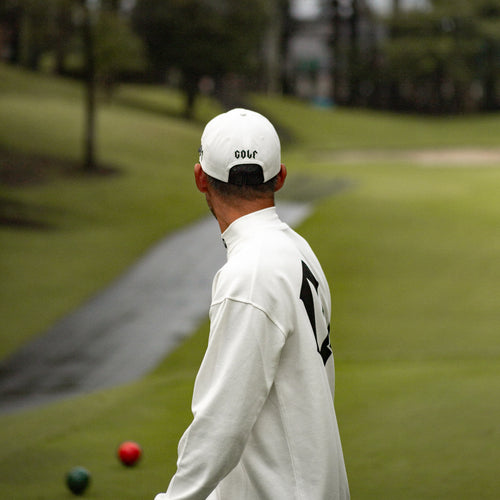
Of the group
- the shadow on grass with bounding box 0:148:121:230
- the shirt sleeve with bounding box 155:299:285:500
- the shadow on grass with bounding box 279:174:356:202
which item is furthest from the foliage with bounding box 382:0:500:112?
the shirt sleeve with bounding box 155:299:285:500

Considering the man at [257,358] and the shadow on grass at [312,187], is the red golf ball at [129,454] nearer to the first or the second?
the man at [257,358]

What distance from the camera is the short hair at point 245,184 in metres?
1.86

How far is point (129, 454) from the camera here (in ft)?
14.2

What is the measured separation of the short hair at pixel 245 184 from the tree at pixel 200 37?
1683 cm

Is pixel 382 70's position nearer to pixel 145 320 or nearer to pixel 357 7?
pixel 357 7

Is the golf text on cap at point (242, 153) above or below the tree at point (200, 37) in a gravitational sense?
below

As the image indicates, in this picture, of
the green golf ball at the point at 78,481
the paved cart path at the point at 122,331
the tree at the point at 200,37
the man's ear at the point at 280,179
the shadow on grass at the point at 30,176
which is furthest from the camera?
the tree at the point at 200,37

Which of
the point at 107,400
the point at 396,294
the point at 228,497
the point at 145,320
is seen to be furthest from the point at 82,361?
the point at 228,497

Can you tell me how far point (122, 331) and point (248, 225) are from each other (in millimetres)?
8753

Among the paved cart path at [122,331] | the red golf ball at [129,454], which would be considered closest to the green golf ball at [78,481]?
the red golf ball at [129,454]

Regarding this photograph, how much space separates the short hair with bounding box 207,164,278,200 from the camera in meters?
1.86

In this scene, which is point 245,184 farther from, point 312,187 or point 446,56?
point 446,56

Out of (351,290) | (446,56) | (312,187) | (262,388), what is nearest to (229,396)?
(262,388)

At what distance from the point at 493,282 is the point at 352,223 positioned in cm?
344
